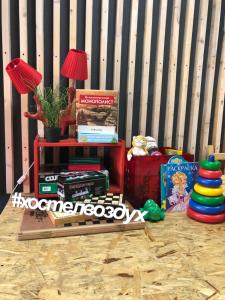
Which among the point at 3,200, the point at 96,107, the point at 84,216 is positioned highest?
the point at 96,107

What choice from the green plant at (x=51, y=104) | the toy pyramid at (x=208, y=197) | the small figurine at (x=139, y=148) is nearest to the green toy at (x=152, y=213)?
the toy pyramid at (x=208, y=197)

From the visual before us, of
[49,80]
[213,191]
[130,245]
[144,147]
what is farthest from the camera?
[49,80]

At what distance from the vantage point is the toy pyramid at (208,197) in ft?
5.28

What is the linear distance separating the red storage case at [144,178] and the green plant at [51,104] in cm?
52

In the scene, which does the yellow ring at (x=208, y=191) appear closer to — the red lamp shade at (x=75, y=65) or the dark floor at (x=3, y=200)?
the red lamp shade at (x=75, y=65)

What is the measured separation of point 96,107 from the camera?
1705 mm

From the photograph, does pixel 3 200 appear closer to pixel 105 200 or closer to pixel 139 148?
pixel 105 200

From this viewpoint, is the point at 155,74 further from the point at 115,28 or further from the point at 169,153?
the point at 169,153

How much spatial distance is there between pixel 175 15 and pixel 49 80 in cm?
93

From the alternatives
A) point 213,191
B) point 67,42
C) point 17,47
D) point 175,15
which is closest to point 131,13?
point 175,15

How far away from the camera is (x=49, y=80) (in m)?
1.93

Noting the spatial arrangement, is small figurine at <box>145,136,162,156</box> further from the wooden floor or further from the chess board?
the wooden floor

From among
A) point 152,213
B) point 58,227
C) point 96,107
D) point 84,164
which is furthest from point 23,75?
point 152,213

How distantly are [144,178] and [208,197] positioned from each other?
0.38 m
